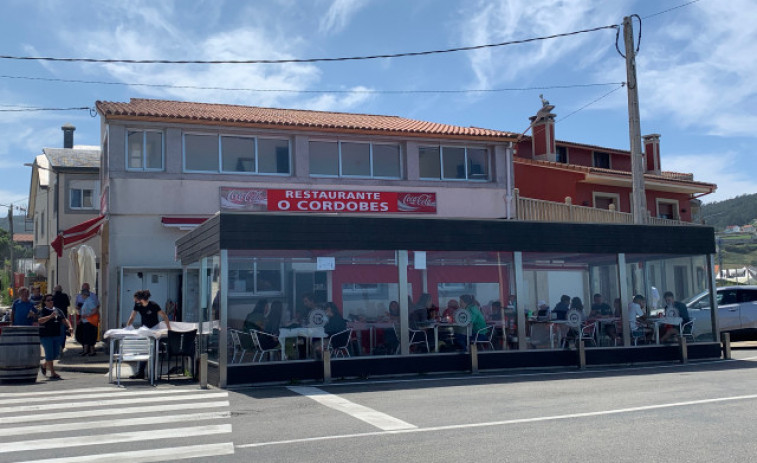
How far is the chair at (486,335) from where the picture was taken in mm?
15844

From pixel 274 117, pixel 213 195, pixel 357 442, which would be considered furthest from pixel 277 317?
pixel 274 117

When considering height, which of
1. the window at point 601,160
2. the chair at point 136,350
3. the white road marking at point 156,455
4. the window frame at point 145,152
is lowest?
the white road marking at point 156,455

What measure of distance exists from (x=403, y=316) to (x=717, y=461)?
345 inches

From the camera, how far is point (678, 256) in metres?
18.0

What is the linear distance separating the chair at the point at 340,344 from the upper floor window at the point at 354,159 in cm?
987

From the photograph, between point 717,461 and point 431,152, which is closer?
point 717,461

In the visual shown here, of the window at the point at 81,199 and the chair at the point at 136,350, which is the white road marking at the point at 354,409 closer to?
the chair at the point at 136,350

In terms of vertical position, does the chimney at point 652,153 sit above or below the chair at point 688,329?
above

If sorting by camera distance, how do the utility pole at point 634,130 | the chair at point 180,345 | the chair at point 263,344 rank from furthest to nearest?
1. the utility pole at point 634,130
2. the chair at point 180,345
3. the chair at point 263,344

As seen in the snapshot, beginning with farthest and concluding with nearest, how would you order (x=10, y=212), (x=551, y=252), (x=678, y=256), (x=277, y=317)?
(x=10, y=212) < (x=678, y=256) < (x=551, y=252) < (x=277, y=317)

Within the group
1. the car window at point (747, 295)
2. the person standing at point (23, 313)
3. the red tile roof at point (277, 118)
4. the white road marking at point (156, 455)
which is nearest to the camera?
the white road marking at point (156, 455)

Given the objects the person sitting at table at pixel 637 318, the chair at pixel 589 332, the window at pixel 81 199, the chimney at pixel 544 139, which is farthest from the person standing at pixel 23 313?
the chimney at pixel 544 139

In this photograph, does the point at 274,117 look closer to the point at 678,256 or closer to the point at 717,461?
the point at 678,256

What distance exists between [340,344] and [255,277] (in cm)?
208
